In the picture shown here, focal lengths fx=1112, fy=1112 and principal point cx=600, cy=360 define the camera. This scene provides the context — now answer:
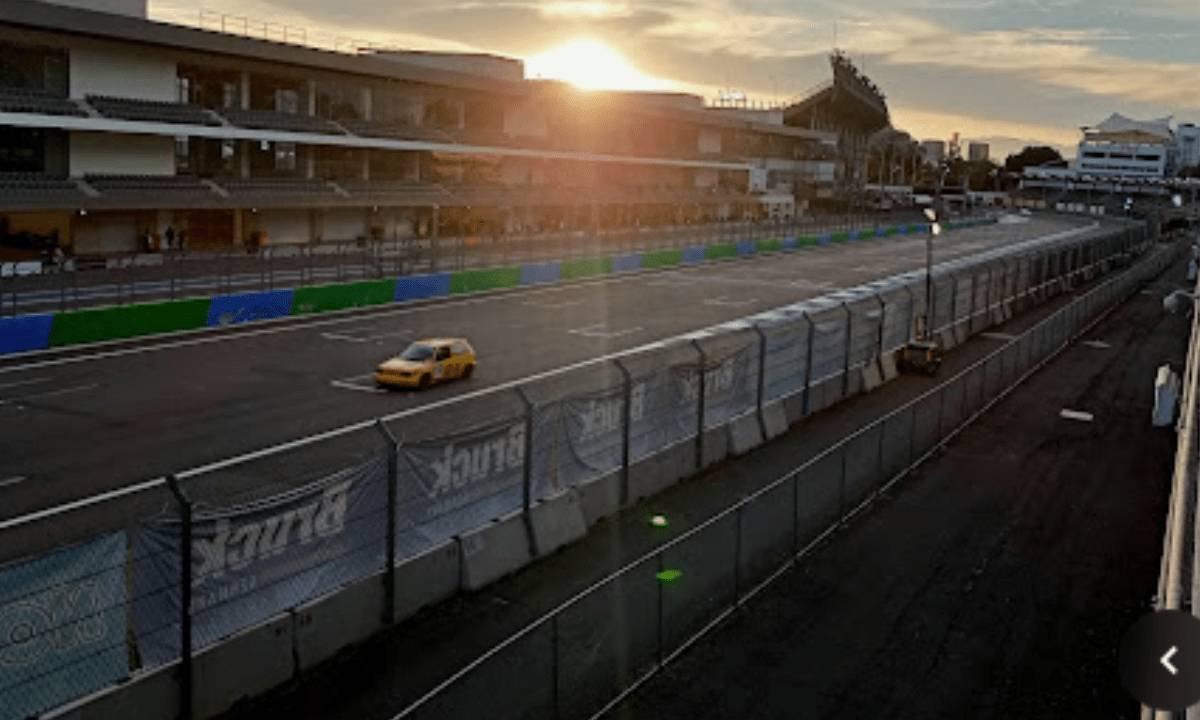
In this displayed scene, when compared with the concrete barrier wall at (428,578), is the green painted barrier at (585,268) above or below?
above

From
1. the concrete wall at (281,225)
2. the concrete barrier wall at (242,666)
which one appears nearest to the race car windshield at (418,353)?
the concrete barrier wall at (242,666)

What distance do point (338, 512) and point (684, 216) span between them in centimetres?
10690

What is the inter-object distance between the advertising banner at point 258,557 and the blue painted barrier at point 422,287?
3472 cm

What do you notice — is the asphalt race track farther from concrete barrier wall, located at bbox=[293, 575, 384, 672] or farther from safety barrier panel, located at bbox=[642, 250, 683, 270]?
safety barrier panel, located at bbox=[642, 250, 683, 270]

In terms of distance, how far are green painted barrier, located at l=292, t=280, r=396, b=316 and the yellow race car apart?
13.7 m

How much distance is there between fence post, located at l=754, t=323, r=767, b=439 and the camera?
23.9m

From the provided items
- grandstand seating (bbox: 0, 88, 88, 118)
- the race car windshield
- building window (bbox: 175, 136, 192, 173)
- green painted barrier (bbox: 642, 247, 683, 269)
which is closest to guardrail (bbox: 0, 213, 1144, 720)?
the race car windshield

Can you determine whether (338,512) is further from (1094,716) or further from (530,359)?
(530,359)

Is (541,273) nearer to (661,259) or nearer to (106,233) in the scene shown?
(661,259)

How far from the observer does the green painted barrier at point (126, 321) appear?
3391 centimetres

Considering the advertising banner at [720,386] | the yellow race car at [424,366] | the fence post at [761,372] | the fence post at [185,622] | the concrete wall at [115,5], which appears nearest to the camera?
the fence post at [185,622]

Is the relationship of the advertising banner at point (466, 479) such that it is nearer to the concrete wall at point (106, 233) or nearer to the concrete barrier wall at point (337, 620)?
the concrete barrier wall at point (337, 620)

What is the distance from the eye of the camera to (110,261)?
42.5m

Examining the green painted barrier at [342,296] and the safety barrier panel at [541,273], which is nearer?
the green painted barrier at [342,296]
